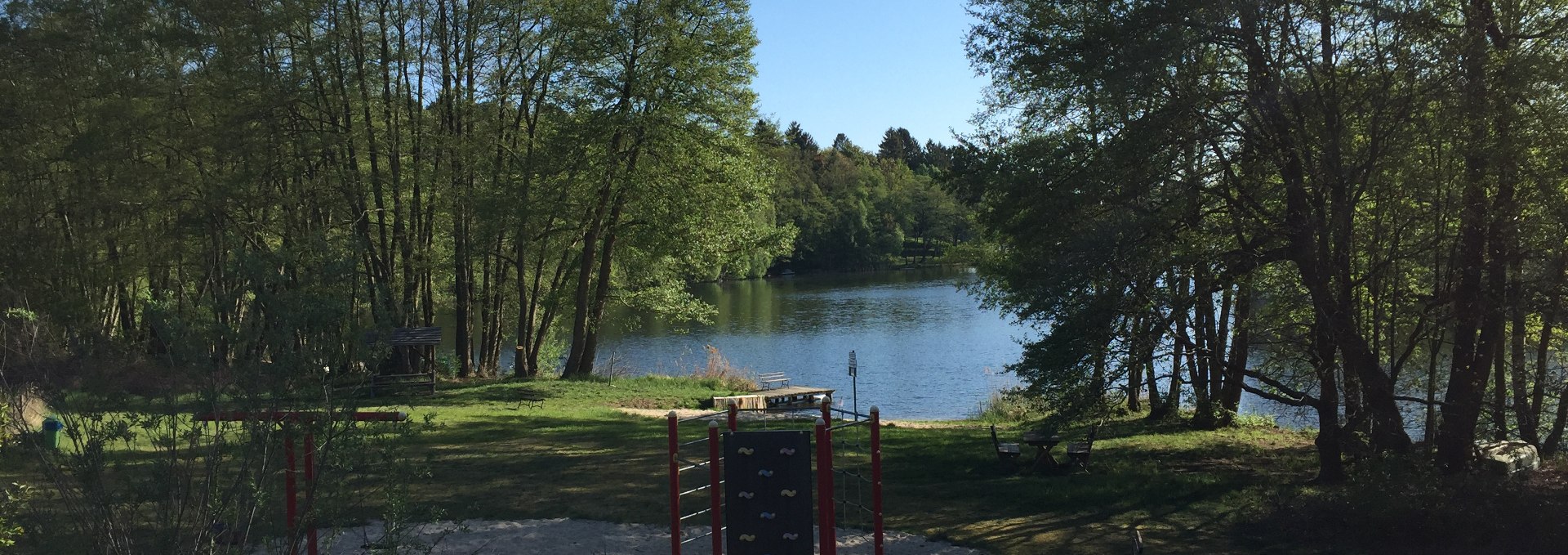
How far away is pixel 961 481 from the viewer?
37.5 feet

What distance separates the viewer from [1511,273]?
1002 cm

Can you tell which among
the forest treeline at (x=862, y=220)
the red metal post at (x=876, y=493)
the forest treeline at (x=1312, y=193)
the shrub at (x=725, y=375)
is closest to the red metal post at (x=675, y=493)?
the red metal post at (x=876, y=493)

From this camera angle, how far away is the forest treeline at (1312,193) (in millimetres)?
9211

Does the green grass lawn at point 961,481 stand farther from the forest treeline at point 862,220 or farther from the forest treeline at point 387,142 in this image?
the forest treeline at point 862,220

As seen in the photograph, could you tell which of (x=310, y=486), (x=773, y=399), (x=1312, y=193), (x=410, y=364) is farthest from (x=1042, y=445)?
(x=410, y=364)

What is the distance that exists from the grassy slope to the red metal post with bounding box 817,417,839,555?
75.5 inches

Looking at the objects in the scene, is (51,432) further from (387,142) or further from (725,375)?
(725,375)

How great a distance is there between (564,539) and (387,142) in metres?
15.4

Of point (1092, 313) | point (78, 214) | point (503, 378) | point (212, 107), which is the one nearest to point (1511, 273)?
point (1092, 313)

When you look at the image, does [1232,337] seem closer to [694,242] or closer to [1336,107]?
[1336,107]

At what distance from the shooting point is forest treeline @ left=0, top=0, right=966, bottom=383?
20281 mm

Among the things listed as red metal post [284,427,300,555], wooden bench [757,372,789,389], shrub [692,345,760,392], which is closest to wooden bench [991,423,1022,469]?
red metal post [284,427,300,555]

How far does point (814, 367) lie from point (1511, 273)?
67.7 feet

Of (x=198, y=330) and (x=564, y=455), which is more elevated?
(x=198, y=330)
